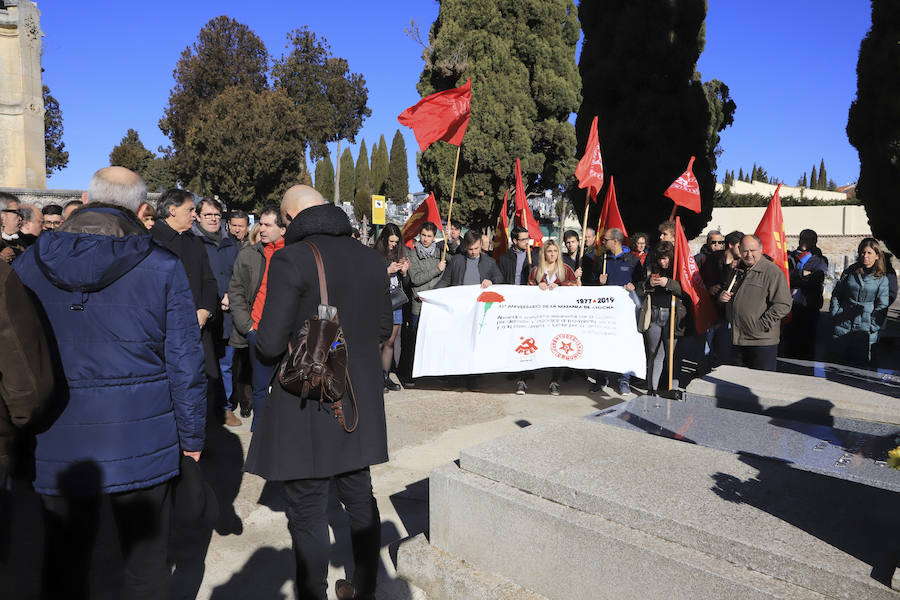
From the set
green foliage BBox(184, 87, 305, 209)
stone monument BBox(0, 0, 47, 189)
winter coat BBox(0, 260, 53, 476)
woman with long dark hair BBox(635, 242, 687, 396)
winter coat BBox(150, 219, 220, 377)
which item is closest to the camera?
winter coat BBox(0, 260, 53, 476)

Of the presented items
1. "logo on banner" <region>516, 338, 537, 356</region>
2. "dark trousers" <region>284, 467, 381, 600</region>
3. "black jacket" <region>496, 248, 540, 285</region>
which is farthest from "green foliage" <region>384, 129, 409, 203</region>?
"dark trousers" <region>284, 467, 381, 600</region>

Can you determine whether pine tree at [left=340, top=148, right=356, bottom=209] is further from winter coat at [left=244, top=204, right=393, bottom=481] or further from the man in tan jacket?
winter coat at [left=244, top=204, right=393, bottom=481]

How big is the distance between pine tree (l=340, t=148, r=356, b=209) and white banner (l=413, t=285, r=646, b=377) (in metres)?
67.9

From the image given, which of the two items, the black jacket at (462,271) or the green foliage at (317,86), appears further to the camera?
the green foliage at (317,86)

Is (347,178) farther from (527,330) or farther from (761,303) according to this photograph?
(761,303)

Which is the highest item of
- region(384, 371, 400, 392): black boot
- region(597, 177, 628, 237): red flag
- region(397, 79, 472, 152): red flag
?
region(397, 79, 472, 152): red flag

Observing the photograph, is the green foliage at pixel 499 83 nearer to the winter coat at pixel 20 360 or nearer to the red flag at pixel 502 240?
the red flag at pixel 502 240

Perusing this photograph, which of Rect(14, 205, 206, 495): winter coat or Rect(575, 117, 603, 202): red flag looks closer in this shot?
Rect(14, 205, 206, 495): winter coat

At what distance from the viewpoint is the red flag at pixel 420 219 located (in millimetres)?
8320

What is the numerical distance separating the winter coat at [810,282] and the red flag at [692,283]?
7.01ft

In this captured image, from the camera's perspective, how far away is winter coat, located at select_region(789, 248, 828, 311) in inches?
343

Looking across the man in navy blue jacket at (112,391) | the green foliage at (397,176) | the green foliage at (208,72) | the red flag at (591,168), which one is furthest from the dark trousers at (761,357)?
the green foliage at (397,176)

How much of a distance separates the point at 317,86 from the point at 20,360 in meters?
47.9

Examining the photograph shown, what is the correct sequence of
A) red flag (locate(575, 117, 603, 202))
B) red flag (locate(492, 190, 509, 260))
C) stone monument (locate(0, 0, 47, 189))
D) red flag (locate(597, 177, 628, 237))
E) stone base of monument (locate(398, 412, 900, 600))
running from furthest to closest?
1. stone monument (locate(0, 0, 47, 189))
2. red flag (locate(492, 190, 509, 260))
3. red flag (locate(597, 177, 628, 237))
4. red flag (locate(575, 117, 603, 202))
5. stone base of monument (locate(398, 412, 900, 600))
